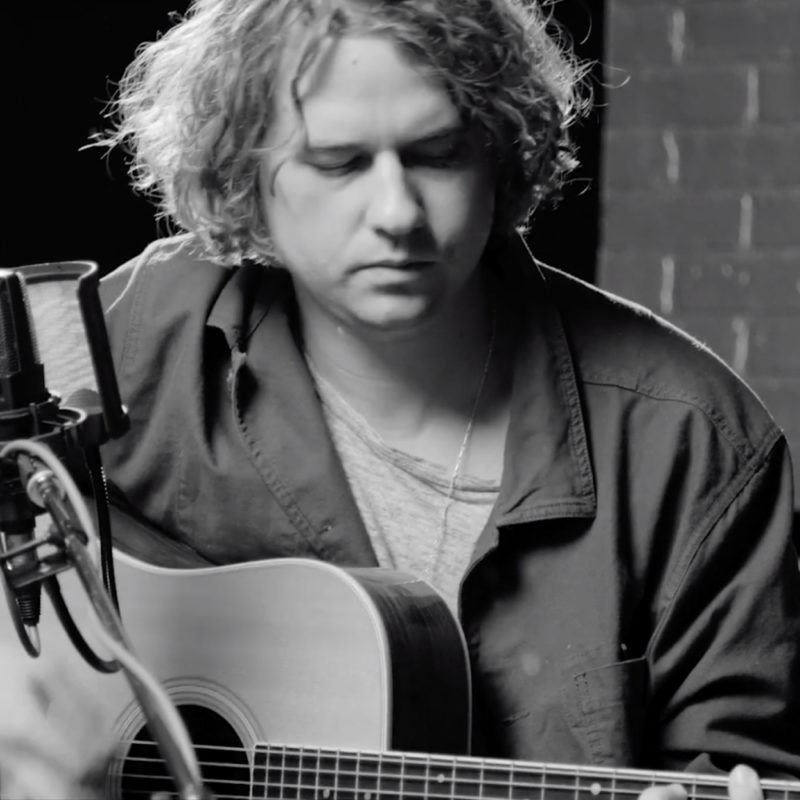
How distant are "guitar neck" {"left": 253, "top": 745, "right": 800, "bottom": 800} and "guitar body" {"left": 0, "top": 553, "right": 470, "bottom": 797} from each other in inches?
0.9

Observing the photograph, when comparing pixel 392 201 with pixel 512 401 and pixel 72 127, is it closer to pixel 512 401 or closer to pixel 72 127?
pixel 512 401

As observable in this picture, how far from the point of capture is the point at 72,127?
250cm

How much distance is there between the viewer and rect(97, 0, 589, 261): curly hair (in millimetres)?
1571

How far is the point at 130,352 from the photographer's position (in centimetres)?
180

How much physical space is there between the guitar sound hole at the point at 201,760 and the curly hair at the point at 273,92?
0.55 m

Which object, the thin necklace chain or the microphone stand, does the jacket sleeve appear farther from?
the microphone stand

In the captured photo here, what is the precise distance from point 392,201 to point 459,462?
13.7 inches

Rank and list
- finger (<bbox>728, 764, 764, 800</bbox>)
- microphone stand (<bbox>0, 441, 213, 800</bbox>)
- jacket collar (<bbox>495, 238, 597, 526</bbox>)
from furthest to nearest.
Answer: jacket collar (<bbox>495, 238, 597, 526</bbox>) < finger (<bbox>728, 764, 764, 800</bbox>) < microphone stand (<bbox>0, 441, 213, 800</bbox>)

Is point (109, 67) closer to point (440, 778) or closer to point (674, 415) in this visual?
point (674, 415)

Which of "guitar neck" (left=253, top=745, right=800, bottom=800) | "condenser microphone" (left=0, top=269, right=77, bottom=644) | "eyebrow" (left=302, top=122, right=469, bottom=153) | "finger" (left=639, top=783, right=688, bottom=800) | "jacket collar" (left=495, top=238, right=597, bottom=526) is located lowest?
"guitar neck" (left=253, top=745, right=800, bottom=800)

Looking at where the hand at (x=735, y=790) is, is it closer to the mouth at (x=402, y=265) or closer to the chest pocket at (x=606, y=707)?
the chest pocket at (x=606, y=707)


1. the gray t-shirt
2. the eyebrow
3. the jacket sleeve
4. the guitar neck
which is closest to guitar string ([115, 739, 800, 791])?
the guitar neck

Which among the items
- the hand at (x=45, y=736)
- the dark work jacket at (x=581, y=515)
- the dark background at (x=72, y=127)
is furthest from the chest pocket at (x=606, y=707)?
the dark background at (x=72, y=127)

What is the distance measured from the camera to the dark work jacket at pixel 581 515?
62.2 inches
